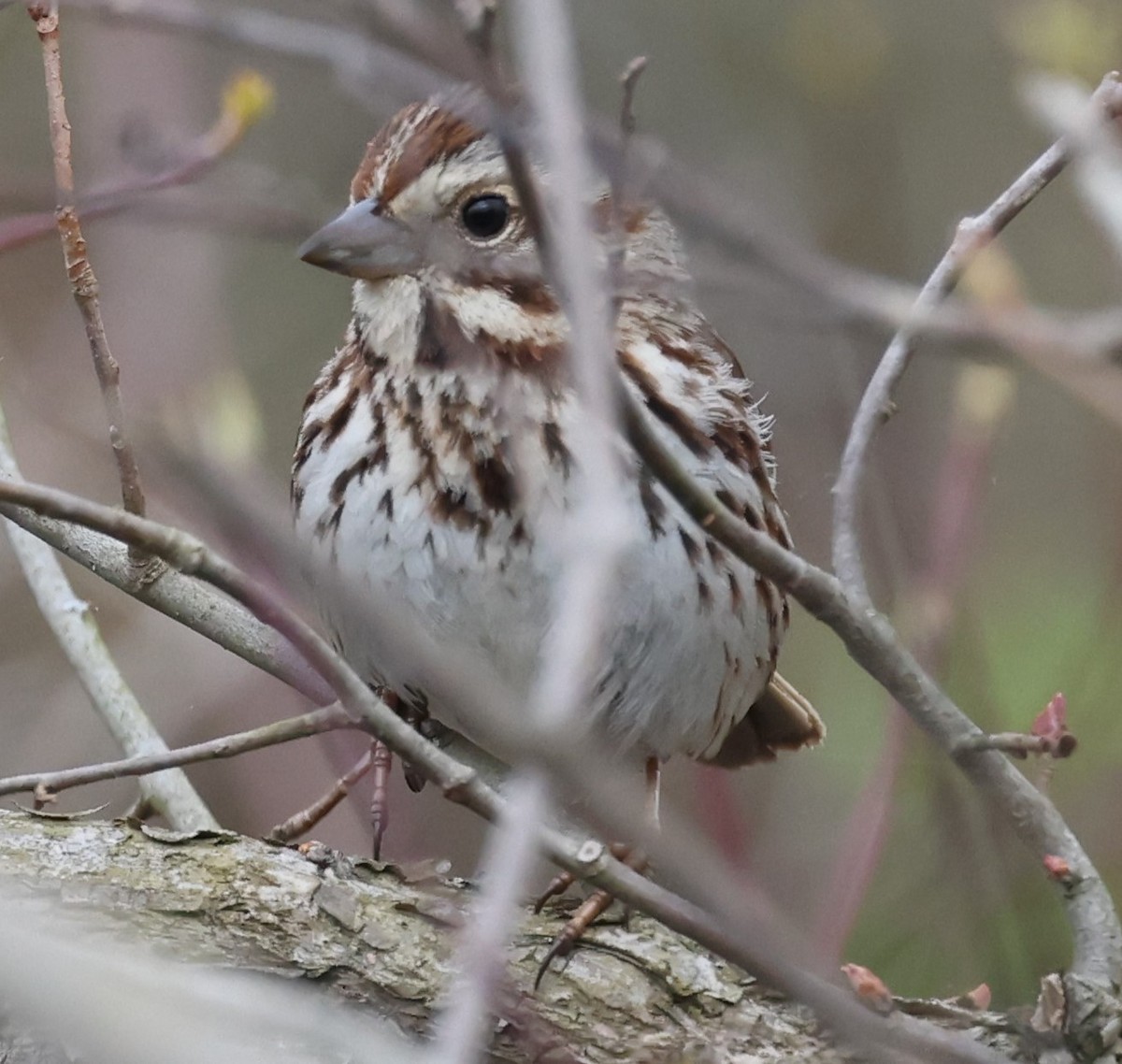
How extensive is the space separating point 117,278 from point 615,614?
2.51 metres

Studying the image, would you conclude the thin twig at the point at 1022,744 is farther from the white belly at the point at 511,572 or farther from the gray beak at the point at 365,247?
the gray beak at the point at 365,247

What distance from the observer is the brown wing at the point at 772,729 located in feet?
13.0

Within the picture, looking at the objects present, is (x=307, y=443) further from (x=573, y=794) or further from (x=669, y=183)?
(x=573, y=794)

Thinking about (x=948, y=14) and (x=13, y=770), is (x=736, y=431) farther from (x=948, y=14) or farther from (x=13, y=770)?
(x=948, y=14)

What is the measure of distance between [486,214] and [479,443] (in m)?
0.38

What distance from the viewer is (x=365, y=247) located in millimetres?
3057

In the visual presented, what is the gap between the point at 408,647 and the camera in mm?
1260

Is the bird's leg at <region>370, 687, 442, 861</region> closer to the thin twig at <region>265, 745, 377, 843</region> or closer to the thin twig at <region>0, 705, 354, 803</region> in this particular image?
the thin twig at <region>265, 745, 377, 843</region>

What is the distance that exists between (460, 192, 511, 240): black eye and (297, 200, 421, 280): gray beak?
119 millimetres

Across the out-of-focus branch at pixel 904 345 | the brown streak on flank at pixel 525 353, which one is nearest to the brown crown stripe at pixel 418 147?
the brown streak on flank at pixel 525 353

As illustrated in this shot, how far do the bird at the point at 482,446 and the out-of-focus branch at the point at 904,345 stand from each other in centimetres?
38

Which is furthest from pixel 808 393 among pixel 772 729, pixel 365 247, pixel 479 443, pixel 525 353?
pixel 365 247

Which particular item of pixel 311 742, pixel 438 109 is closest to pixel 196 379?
pixel 311 742

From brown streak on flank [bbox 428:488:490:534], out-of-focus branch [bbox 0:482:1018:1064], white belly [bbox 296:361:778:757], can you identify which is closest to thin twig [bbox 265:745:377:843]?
white belly [bbox 296:361:778:757]
